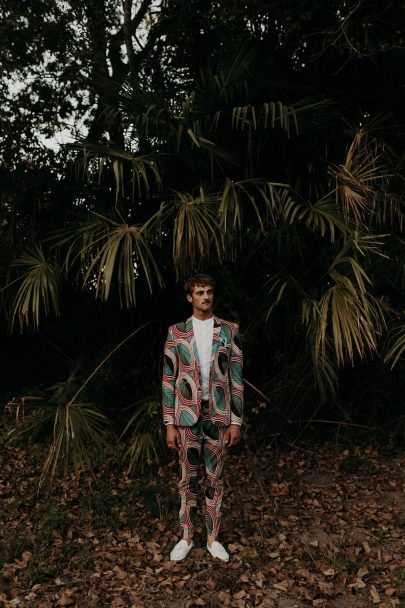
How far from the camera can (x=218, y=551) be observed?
15.4 feet

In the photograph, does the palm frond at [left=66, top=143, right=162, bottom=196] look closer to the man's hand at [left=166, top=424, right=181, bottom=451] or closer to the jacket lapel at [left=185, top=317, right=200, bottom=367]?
the jacket lapel at [left=185, top=317, right=200, bottom=367]

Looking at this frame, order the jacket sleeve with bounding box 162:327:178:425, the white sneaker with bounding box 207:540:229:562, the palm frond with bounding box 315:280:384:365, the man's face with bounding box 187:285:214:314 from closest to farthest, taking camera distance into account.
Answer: the man's face with bounding box 187:285:214:314 → the jacket sleeve with bounding box 162:327:178:425 → the white sneaker with bounding box 207:540:229:562 → the palm frond with bounding box 315:280:384:365

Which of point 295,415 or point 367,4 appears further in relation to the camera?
point 295,415

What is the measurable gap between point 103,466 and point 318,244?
9.48ft

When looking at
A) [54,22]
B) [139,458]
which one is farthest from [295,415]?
[54,22]

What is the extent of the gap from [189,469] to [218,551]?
0.65m

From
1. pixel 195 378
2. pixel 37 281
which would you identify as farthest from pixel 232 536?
pixel 37 281

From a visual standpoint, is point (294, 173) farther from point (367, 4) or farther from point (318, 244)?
point (367, 4)

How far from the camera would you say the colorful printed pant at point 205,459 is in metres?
4.43

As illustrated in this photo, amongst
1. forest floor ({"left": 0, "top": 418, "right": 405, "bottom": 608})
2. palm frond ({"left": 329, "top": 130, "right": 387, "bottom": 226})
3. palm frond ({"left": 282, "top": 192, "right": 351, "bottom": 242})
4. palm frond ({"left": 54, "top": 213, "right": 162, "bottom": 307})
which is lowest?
forest floor ({"left": 0, "top": 418, "right": 405, "bottom": 608})

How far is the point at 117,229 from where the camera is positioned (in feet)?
18.2

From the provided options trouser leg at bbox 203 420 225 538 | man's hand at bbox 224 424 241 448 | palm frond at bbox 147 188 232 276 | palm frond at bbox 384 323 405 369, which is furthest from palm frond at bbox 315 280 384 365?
trouser leg at bbox 203 420 225 538

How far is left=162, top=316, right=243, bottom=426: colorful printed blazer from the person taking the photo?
170 inches

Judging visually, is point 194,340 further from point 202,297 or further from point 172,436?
point 172,436
